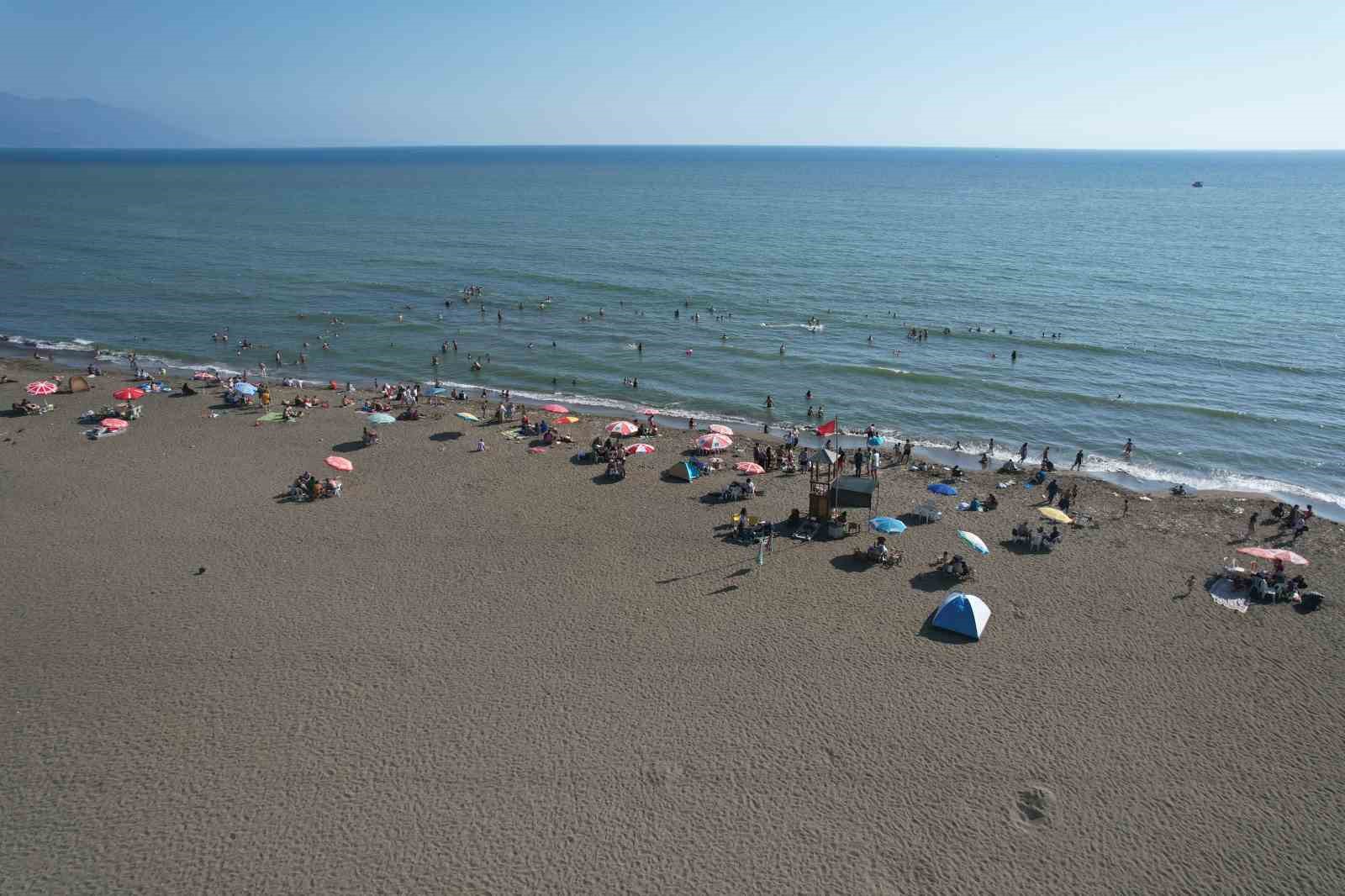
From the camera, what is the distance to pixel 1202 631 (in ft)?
68.1

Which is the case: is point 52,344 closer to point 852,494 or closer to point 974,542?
point 852,494

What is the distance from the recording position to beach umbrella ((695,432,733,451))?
32500 mm

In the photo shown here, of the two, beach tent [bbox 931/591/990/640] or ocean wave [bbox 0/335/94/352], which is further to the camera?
ocean wave [bbox 0/335/94/352]

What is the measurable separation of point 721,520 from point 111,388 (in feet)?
113

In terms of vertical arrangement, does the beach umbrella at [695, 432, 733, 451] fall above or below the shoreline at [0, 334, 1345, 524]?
above

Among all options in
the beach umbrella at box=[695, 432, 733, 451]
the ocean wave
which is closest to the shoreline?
the ocean wave

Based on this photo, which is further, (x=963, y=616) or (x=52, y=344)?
(x=52, y=344)

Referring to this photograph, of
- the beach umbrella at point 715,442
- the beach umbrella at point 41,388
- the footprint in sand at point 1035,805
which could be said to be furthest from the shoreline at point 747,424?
the footprint in sand at point 1035,805

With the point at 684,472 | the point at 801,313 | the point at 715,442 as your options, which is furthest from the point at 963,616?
the point at 801,313

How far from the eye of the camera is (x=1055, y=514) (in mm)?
26422

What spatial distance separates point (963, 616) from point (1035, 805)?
563cm

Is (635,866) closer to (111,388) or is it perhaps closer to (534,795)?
(534,795)

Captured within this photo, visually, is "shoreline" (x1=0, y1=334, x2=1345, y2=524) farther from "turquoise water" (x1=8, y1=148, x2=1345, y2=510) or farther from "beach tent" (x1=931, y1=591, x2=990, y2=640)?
"beach tent" (x1=931, y1=591, x2=990, y2=640)

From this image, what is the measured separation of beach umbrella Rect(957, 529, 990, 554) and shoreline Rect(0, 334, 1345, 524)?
9.59 m
